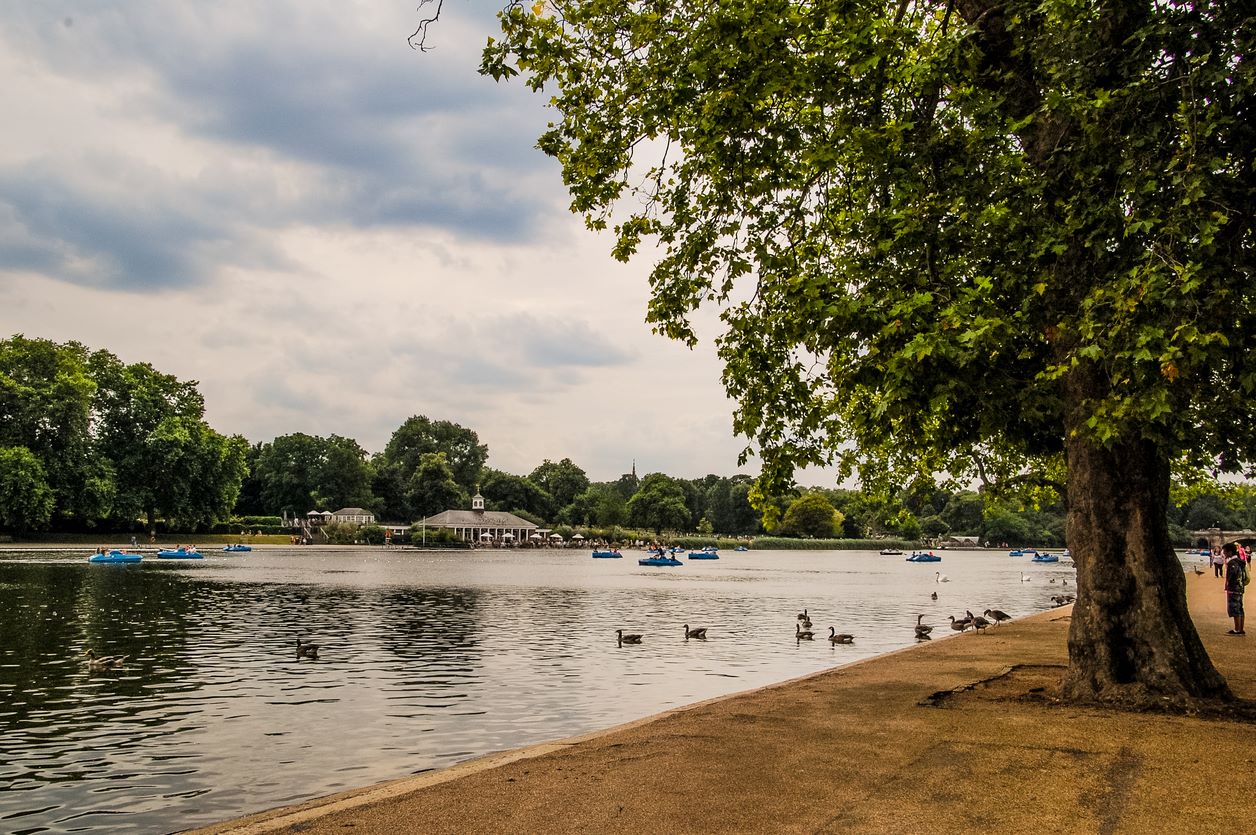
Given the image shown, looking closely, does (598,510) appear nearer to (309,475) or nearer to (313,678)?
(309,475)

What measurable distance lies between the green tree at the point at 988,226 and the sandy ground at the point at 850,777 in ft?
7.12

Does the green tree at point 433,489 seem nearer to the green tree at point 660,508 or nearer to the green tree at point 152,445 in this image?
the green tree at point 660,508

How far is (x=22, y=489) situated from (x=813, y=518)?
138 m

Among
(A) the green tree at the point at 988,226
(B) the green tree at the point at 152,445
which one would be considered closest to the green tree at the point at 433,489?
(B) the green tree at the point at 152,445

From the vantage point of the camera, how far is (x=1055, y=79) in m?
9.86

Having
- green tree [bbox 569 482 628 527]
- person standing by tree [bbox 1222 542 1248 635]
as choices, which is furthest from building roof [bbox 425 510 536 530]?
person standing by tree [bbox 1222 542 1248 635]

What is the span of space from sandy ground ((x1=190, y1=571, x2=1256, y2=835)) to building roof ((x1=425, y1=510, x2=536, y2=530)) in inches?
5658

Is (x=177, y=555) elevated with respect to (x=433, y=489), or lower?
lower

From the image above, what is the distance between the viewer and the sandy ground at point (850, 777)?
6.97 meters

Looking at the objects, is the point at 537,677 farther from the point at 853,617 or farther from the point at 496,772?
the point at 853,617

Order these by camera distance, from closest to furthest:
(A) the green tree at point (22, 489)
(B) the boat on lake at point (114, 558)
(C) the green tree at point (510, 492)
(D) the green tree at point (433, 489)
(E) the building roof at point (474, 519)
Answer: (B) the boat on lake at point (114, 558), (A) the green tree at point (22, 489), (E) the building roof at point (474, 519), (D) the green tree at point (433, 489), (C) the green tree at point (510, 492)

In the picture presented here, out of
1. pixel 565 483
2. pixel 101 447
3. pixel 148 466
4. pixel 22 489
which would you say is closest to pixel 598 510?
pixel 565 483

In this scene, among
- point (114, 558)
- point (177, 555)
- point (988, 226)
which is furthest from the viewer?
point (177, 555)

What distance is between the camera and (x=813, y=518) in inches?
7219
